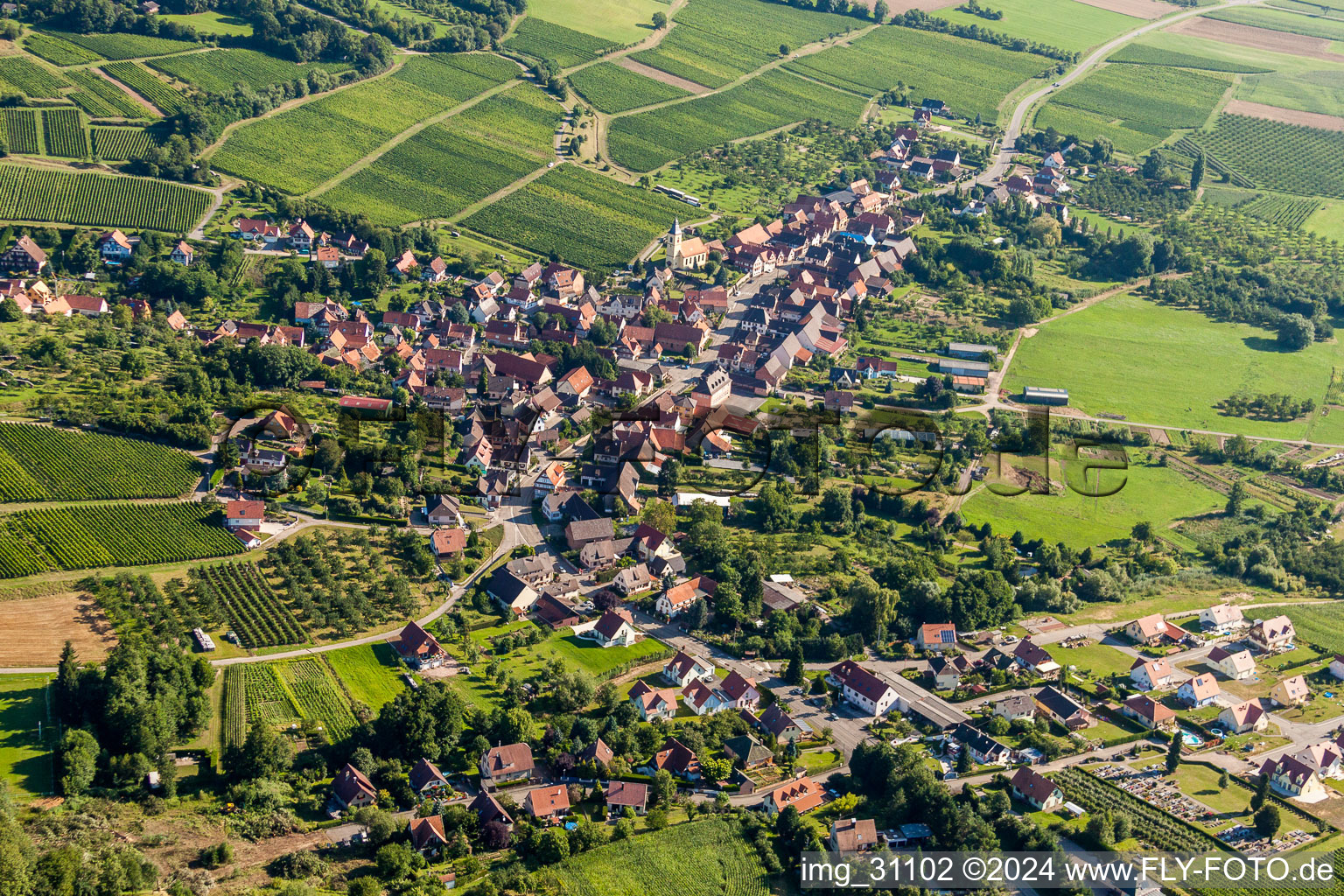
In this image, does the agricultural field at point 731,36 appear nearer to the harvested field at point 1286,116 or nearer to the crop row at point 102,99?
the harvested field at point 1286,116

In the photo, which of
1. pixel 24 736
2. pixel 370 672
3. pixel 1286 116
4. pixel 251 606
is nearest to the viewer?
pixel 24 736

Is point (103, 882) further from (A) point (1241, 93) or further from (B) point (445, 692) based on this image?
(A) point (1241, 93)

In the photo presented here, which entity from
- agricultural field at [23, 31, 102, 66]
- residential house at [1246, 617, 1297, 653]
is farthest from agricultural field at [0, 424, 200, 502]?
agricultural field at [23, 31, 102, 66]

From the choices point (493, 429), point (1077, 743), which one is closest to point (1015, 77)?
point (493, 429)

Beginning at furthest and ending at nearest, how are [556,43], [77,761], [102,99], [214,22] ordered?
[556,43], [214,22], [102,99], [77,761]

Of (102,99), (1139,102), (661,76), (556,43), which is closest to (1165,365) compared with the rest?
(1139,102)

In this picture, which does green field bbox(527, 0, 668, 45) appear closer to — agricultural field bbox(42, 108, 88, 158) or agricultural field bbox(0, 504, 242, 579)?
agricultural field bbox(42, 108, 88, 158)

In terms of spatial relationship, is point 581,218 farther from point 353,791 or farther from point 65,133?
point 353,791
